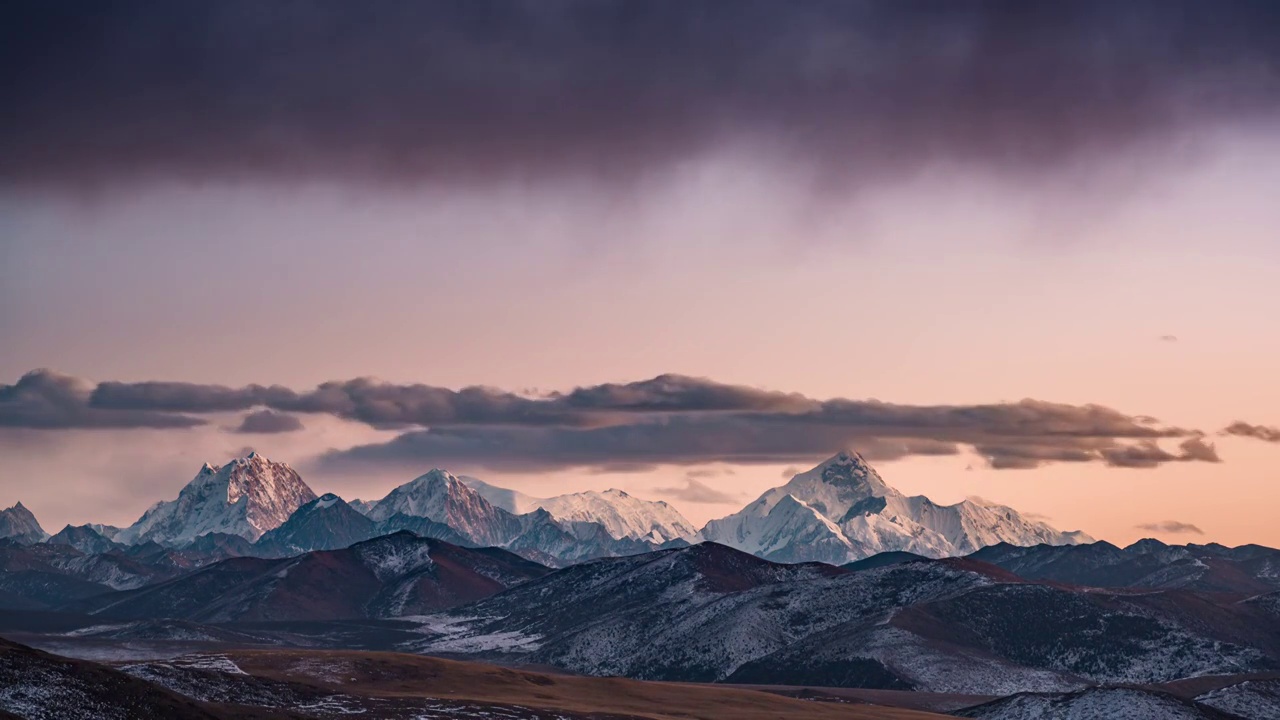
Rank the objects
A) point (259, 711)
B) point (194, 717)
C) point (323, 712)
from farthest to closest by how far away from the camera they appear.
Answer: point (323, 712)
point (259, 711)
point (194, 717)

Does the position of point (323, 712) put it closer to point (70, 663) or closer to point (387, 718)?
point (387, 718)

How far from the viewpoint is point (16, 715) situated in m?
152

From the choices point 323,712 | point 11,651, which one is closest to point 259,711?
point 323,712

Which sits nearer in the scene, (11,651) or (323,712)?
(11,651)

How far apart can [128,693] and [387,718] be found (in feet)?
123

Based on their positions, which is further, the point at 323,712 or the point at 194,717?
the point at 323,712

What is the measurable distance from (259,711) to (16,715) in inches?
1553

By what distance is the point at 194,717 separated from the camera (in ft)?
556

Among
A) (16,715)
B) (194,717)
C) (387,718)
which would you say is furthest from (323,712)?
(16,715)

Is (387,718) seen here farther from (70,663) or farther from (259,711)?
(70,663)

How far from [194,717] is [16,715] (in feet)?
71.9

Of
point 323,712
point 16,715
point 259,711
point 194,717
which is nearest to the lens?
point 16,715

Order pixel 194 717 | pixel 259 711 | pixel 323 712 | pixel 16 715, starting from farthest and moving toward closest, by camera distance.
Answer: pixel 323 712 → pixel 259 711 → pixel 194 717 → pixel 16 715

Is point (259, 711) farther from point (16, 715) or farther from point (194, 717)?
point (16, 715)
